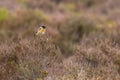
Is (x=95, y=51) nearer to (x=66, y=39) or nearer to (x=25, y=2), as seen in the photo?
(x=66, y=39)

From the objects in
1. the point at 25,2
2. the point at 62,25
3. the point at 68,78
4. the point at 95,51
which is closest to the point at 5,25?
A: the point at 62,25

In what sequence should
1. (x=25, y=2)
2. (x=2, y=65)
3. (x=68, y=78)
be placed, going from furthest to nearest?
(x=25, y=2)
(x=2, y=65)
(x=68, y=78)

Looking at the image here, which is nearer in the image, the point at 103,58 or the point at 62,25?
the point at 103,58

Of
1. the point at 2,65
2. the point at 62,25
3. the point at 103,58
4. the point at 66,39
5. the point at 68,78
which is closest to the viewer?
the point at 68,78

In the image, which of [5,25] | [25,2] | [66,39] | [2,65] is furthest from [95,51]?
[25,2]

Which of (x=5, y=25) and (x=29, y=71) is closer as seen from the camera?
(x=29, y=71)

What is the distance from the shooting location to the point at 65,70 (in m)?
10.7

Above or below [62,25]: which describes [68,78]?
above

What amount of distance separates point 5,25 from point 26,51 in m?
11.8

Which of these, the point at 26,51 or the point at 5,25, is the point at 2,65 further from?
the point at 5,25

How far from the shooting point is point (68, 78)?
10.1 meters

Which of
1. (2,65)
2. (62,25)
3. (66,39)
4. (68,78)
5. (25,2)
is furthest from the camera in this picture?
(25,2)

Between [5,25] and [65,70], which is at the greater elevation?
[65,70]

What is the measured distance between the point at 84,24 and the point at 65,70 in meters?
13.3
